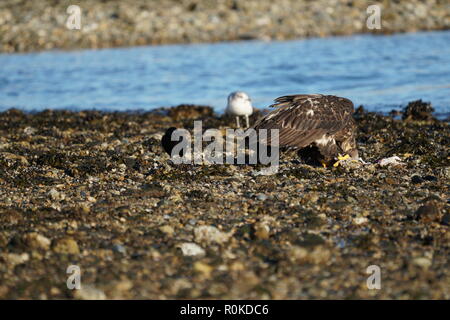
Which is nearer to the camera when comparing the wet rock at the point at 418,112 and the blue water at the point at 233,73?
the wet rock at the point at 418,112

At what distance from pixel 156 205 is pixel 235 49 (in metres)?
23.1

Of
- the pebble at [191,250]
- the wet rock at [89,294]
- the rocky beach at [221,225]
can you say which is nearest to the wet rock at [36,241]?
the rocky beach at [221,225]

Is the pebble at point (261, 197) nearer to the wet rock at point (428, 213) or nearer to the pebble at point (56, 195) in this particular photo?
the wet rock at point (428, 213)

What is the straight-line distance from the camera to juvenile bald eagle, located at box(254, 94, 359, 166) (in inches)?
385

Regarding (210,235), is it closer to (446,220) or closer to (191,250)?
(191,250)

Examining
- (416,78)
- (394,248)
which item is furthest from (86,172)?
(416,78)

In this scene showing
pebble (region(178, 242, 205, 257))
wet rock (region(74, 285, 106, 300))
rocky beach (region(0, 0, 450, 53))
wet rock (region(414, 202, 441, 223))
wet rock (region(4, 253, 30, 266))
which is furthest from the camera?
rocky beach (region(0, 0, 450, 53))

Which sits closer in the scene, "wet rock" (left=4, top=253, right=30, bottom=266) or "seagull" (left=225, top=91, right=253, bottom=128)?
"wet rock" (left=4, top=253, right=30, bottom=266)

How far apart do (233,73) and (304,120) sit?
14.7m

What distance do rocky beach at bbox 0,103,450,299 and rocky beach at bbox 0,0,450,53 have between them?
22.3m

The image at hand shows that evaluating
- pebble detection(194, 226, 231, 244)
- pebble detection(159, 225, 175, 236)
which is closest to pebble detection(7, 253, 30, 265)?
pebble detection(159, 225, 175, 236)

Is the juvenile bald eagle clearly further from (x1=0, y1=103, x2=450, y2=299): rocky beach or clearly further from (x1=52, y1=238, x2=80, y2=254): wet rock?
(x1=52, y1=238, x2=80, y2=254): wet rock

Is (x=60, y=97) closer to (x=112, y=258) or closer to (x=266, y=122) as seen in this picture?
(x=266, y=122)

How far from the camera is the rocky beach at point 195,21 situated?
33.1 metres
